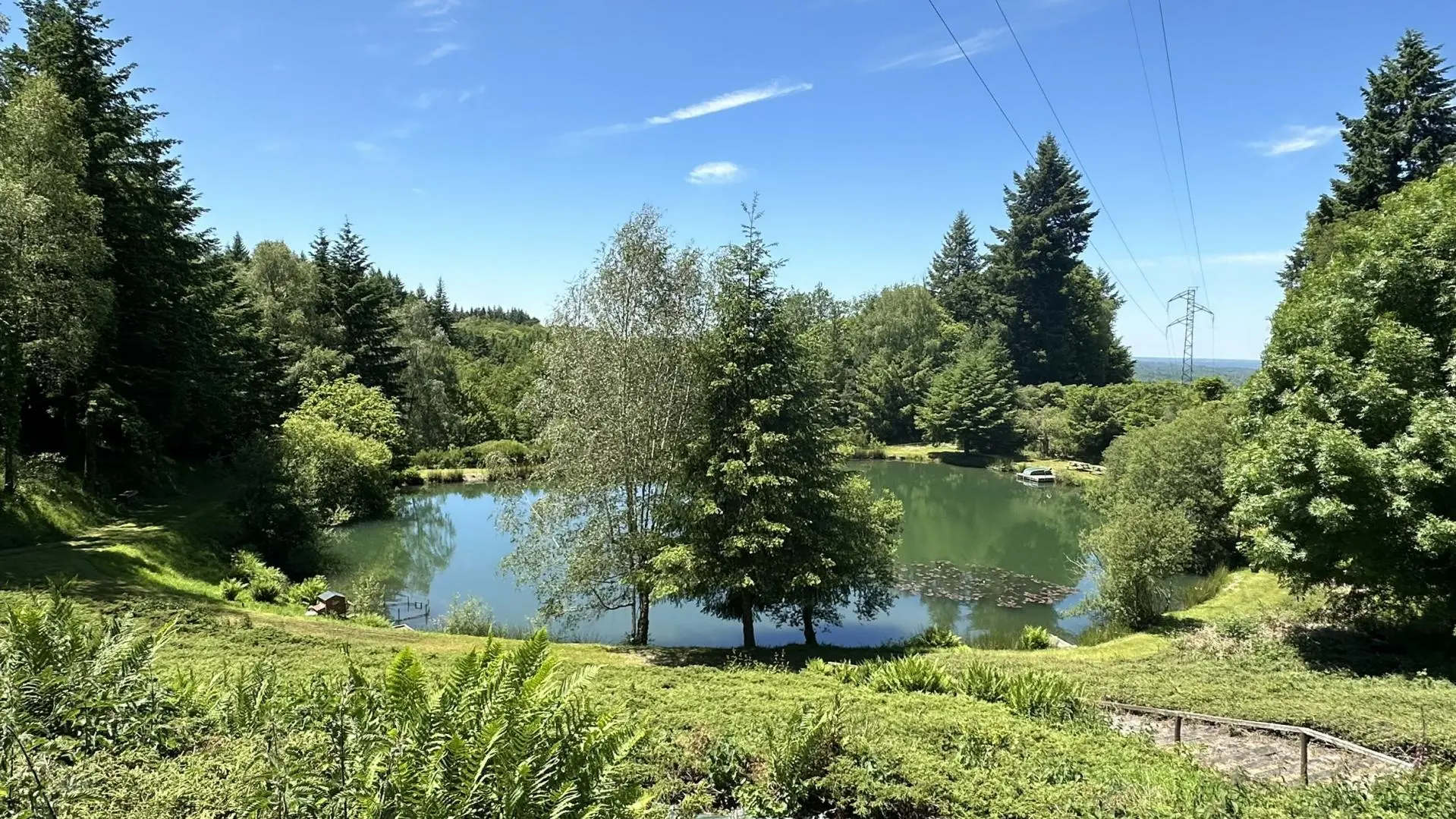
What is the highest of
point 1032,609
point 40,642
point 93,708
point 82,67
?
point 82,67

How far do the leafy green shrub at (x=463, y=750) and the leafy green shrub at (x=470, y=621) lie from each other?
12275 mm

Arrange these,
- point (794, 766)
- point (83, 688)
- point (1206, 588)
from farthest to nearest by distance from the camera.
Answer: point (1206, 588) < point (794, 766) < point (83, 688)

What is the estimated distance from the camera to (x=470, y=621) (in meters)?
17.2

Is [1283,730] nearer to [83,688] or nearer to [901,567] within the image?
[83,688]

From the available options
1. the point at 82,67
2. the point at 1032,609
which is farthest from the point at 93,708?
the point at 82,67

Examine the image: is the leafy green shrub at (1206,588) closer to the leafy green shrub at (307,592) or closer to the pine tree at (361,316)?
the leafy green shrub at (307,592)

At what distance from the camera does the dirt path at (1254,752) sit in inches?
274

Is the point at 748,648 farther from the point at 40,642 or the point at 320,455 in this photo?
the point at 320,455

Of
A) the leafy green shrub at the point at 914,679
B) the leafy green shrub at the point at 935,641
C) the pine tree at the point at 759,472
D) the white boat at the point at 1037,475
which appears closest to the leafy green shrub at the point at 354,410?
the pine tree at the point at 759,472

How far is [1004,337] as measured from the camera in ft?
232

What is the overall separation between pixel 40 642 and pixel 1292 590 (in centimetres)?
1829

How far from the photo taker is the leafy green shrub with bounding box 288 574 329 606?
17641 millimetres

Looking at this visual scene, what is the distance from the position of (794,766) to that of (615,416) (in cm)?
1037

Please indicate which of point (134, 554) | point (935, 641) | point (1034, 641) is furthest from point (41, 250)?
point (1034, 641)
